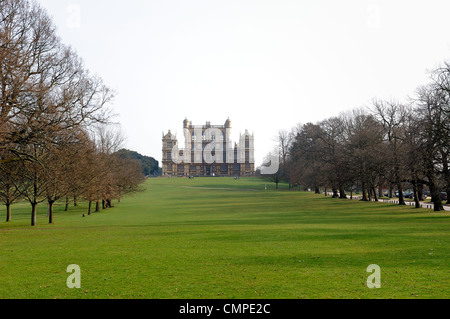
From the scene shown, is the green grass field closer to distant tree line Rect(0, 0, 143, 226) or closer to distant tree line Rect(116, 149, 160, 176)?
distant tree line Rect(0, 0, 143, 226)

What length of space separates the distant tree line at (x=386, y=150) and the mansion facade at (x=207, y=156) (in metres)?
54.1

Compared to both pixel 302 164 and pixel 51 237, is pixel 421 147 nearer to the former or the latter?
pixel 51 237

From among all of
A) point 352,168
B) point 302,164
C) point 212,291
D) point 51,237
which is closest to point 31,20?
point 51,237

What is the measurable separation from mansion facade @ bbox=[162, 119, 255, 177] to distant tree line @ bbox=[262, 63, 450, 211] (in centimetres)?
Result: 5413

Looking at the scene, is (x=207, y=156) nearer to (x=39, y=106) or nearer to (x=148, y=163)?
(x=148, y=163)

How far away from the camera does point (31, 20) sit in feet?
67.3

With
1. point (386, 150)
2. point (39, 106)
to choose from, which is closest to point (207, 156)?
point (386, 150)

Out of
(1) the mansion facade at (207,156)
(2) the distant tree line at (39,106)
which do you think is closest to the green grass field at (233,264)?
(2) the distant tree line at (39,106)

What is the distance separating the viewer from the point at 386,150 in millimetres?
39938

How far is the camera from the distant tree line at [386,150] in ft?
95.6

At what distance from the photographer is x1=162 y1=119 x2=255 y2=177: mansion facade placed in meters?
137

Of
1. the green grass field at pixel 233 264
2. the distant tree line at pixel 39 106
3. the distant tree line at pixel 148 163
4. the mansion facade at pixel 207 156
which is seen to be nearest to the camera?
the green grass field at pixel 233 264

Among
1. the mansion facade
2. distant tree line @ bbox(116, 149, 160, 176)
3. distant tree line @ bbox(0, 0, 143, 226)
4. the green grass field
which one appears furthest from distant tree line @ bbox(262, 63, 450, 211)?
distant tree line @ bbox(116, 149, 160, 176)

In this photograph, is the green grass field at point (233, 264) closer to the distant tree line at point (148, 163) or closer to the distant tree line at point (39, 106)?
the distant tree line at point (39, 106)
